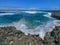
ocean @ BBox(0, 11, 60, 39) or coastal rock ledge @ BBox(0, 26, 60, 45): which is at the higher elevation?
coastal rock ledge @ BBox(0, 26, 60, 45)

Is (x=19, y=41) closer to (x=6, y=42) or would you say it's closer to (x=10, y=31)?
(x=6, y=42)

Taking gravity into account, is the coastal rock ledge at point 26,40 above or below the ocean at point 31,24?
above

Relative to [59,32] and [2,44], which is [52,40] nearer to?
[59,32]

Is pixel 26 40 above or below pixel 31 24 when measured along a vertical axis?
above

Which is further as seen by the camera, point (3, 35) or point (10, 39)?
point (3, 35)

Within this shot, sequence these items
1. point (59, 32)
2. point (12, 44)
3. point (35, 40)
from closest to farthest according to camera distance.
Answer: point (12, 44)
point (35, 40)
point (59, 32)

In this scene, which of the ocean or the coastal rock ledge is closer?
the coastal rock ledge

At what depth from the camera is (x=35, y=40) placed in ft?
43.5

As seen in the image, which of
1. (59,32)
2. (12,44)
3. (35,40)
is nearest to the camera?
(12,44)

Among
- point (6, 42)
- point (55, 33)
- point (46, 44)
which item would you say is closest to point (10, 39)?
point (6, 42)

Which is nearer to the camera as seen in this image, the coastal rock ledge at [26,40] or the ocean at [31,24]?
the coastal rock ledge at [26,40]

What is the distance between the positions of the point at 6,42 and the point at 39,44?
2.16 meters

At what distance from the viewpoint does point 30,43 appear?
1253cm

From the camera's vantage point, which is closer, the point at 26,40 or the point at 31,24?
the point at 26,40
